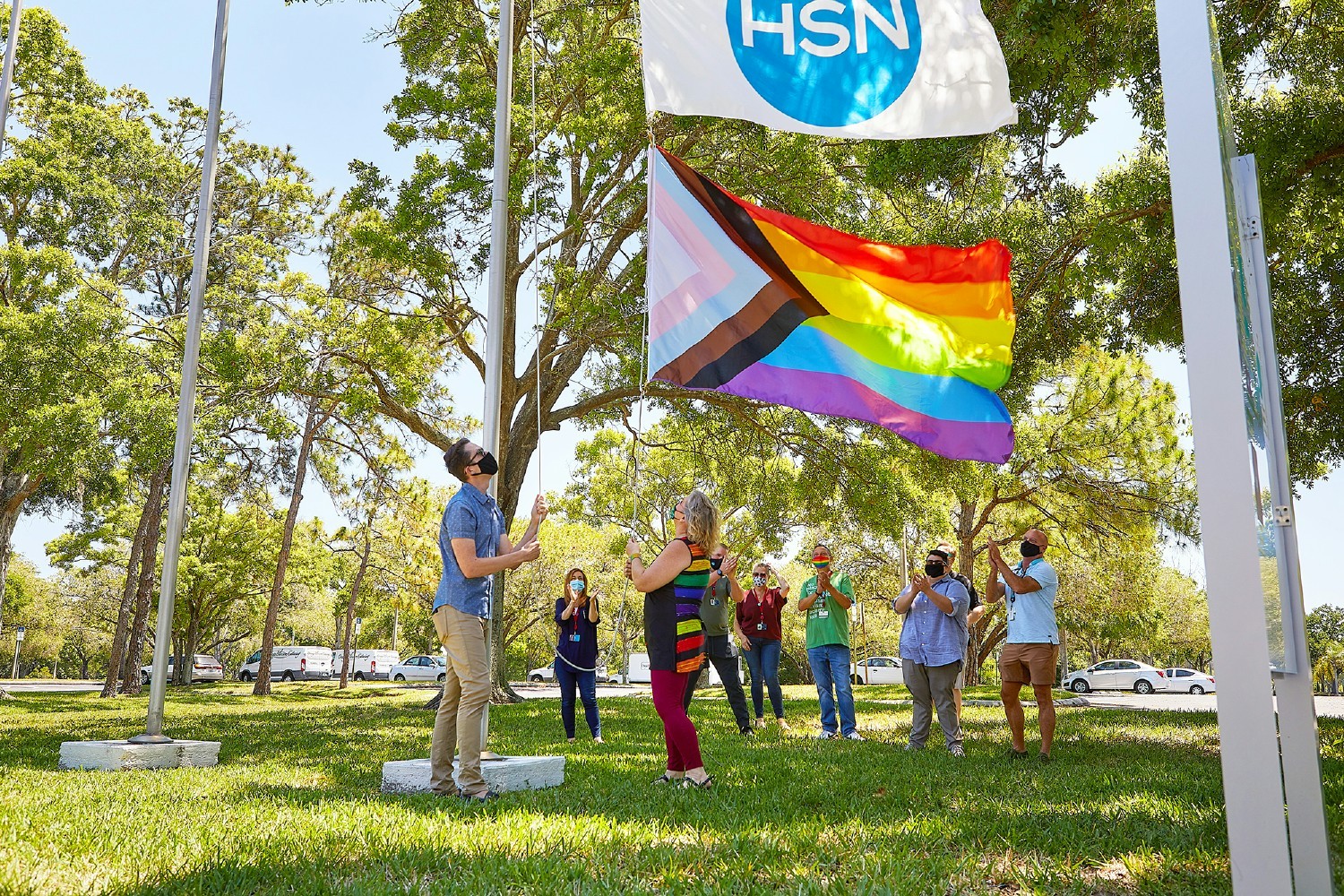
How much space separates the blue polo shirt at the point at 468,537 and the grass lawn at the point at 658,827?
121 cm

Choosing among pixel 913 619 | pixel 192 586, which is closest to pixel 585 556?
pixel 192 586

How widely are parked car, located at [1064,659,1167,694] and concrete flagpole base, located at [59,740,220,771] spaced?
134ft

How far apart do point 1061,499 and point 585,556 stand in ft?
72.7

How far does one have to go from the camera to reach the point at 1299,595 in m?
3.43

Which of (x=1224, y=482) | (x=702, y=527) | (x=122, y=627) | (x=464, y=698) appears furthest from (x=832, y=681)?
(x=122, y=627)

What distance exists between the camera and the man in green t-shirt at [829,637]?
1041cm

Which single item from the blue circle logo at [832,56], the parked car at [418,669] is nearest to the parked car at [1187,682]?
the parked car at [418,669]

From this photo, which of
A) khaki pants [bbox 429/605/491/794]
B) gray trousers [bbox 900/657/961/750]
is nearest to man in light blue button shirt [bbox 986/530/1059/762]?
gray trousers [bbox 900/657/961/750]

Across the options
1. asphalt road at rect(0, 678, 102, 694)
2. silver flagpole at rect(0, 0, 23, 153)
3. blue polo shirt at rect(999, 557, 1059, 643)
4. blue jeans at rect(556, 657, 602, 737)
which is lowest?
asphalt road at rect(0, 678, 102, 694)

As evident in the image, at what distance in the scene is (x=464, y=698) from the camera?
5.91 metres

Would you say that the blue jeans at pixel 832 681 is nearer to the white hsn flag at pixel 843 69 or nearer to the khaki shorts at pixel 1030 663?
the khaki shorts at pixel 1030 663

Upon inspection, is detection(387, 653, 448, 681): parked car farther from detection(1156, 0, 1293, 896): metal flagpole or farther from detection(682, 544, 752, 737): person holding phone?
detection(1156, 0, 1293, 896): metal flagpole

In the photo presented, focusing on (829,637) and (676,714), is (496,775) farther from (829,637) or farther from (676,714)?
(829,637)

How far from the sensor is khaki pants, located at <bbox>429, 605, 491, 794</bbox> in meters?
5.85
